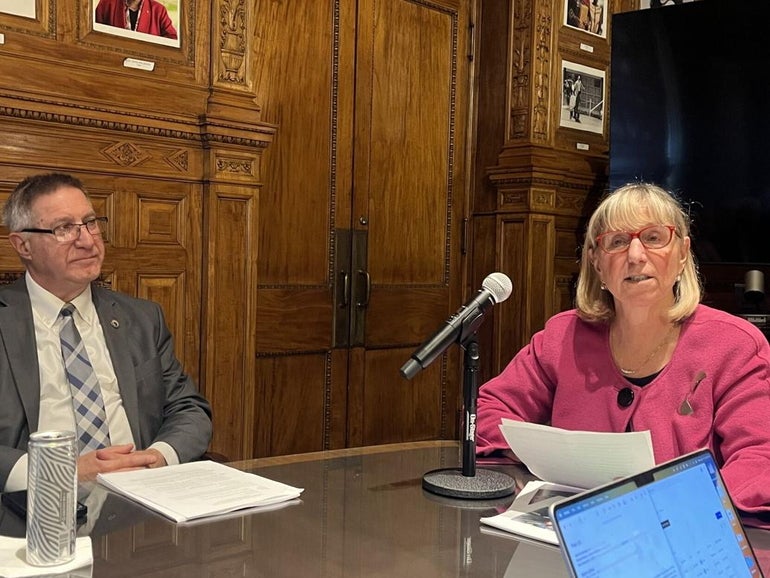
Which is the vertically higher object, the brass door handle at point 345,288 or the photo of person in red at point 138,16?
the photo of person in red at point 138,16

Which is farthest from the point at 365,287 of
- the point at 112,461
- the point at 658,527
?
the point at 658,527

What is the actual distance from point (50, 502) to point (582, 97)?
3.62 metres

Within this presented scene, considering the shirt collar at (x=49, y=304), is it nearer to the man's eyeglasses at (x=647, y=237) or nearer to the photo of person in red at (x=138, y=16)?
the photo of person in red at (x=138, y=16)

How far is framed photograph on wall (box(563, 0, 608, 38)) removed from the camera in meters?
4.14

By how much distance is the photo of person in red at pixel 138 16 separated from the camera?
2.82 m

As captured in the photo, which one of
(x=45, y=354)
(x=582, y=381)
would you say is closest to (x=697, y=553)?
(x=582, y=381)

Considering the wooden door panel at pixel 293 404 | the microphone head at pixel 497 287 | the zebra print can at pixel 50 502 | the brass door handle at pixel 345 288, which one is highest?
the microphone head at pixel 497 287

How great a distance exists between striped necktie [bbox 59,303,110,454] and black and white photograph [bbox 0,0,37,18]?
3.30ft

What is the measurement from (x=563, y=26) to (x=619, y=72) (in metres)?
0.41

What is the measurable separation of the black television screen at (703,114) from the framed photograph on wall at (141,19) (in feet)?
6.55

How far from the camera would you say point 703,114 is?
3689 millimetres

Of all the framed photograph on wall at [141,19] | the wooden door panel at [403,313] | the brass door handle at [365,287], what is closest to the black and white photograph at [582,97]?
the wooden door panel at [403,313]

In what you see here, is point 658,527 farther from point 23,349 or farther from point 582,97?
point 582,97

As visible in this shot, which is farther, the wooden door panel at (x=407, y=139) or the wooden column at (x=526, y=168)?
the wooden column at (x=526, y=168)
